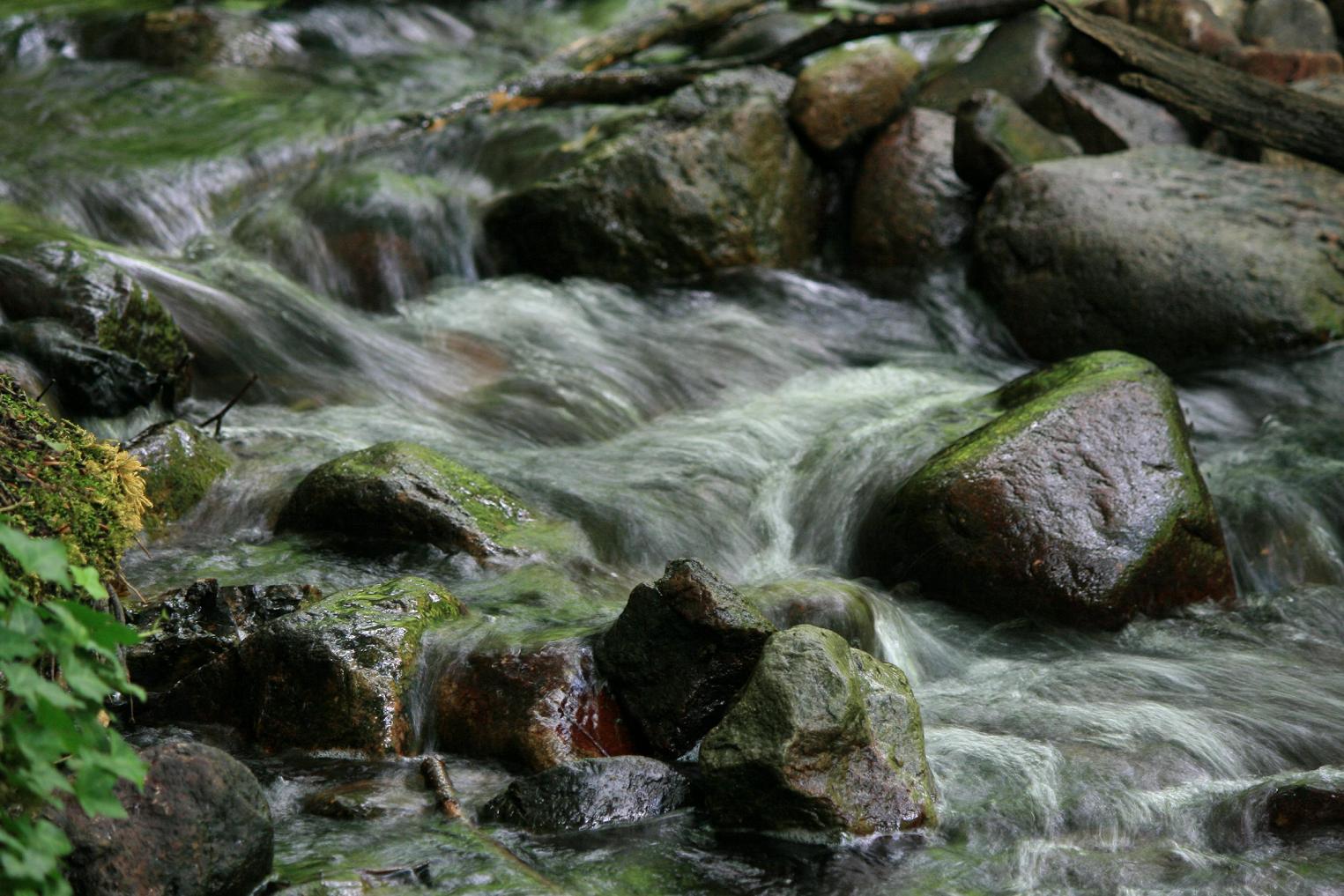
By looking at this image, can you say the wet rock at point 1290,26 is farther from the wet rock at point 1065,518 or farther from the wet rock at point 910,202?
the wet rock at point 1065,518

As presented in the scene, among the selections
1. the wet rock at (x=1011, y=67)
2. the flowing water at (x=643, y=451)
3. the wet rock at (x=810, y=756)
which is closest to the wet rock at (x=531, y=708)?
the flowing water at (x=643, y=451)

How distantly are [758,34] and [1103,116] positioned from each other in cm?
381

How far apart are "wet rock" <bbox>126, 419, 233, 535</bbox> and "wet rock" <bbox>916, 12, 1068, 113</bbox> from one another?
6.54 meters

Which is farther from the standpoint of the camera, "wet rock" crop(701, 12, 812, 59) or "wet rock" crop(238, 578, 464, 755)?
"wet rock" crop(701, 12, 812, 59)

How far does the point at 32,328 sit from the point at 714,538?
10.2 ft

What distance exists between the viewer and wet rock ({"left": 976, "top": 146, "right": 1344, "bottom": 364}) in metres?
7.50

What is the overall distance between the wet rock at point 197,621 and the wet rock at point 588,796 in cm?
110

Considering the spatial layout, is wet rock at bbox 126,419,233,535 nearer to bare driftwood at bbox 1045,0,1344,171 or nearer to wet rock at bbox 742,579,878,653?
wet rock at bbox 742,579,878,653

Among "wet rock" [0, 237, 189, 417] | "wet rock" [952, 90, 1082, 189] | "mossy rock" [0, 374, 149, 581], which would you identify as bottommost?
"wet rock" [0, 237, 189, 417]

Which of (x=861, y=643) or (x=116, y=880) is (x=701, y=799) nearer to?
(x=861, y=643)

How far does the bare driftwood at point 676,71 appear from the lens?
1036cm

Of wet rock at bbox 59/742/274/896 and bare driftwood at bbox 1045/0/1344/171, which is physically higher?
bare driftwood at bbox 1045/0/1344/171

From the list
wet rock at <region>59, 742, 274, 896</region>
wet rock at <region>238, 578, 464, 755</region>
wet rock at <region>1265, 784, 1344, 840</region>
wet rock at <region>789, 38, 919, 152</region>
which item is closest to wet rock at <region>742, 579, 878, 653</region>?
wet rock at <region>238, 578, 464, 755</region>

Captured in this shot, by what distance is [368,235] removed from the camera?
8.45 meters
